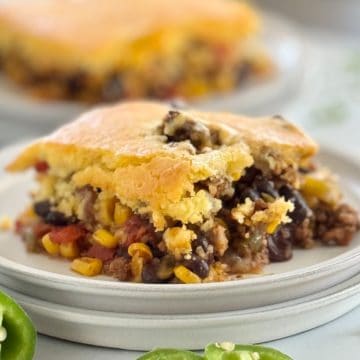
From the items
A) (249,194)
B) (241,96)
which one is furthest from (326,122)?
(249,194)

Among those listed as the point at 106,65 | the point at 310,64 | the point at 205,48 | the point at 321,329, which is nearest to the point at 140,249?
the point at 321,329

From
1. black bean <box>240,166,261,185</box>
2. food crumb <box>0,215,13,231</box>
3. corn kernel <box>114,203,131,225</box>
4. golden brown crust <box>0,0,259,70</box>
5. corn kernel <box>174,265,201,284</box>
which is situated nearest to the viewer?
corn kernel <box>174,265,201,284</box>

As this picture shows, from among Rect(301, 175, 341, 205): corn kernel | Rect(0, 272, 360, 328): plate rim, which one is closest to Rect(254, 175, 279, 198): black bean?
Rect(301, 175, 341, 205): corn kernel

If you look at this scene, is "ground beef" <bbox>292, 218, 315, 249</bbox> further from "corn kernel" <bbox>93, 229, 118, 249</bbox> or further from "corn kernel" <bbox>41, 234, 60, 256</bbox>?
"corn kernel" <bbox>41, 234, 60, 256</bbox>

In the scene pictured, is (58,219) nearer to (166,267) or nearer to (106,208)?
(106,208)

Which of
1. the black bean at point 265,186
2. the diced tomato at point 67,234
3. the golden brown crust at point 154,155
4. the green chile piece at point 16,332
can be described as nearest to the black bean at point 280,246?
the black bean at point 265,186
